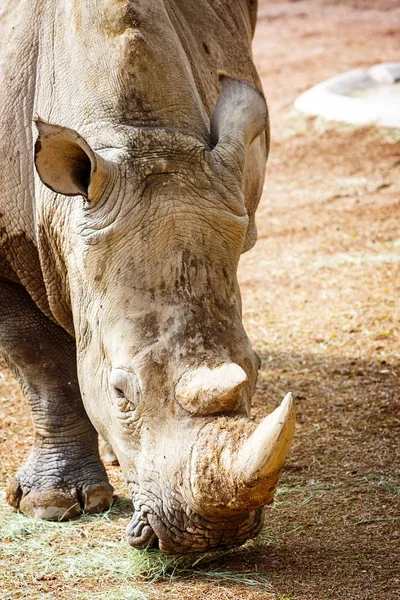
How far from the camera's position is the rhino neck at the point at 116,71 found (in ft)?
15.9

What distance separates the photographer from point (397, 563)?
15.5 feet

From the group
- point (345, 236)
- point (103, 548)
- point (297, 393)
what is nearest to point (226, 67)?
point (297, 393)

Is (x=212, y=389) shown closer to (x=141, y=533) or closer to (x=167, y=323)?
(x=167, y=323)

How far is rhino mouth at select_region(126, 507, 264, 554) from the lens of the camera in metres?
4.20

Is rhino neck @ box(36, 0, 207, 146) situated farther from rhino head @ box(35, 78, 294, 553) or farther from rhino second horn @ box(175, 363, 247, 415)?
rhino second horn @ box(175, 363, 247, 415)

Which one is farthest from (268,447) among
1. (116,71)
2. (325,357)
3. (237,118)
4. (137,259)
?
(325,357)

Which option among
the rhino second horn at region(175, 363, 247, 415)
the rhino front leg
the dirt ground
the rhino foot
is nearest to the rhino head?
the rhino second horn at region(175, 363, 247, 415)

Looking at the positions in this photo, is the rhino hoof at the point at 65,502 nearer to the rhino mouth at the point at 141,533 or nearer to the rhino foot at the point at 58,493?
the rhino foot at the point at 58,493

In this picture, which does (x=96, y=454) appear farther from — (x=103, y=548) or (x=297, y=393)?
(x=297, y=393)

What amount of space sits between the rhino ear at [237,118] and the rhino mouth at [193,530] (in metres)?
1.60

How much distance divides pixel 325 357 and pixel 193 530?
4125 millimetres

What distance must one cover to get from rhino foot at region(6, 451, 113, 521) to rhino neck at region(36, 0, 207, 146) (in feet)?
6.34

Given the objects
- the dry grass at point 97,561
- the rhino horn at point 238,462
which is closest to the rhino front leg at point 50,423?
the dry grass at point 97,561

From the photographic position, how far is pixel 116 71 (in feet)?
16.0
